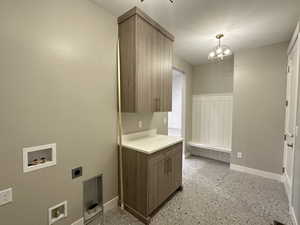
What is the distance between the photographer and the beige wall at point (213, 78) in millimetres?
3575

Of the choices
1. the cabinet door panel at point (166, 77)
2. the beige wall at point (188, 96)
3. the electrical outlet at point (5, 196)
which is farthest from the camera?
the beige wall at point (188, 96)

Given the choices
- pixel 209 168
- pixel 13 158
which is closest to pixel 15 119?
pixel 13 158

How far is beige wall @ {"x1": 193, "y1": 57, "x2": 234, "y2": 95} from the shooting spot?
357 cm

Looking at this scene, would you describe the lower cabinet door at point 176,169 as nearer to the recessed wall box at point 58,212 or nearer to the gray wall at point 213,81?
the recessed wall box at point 58,212

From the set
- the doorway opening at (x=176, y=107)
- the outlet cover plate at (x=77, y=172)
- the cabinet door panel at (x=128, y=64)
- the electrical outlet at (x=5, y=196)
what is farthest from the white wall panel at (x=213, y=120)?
the electrical outlet at (x=5, y=196)

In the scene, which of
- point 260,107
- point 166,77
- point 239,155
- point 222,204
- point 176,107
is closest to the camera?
point 222,204

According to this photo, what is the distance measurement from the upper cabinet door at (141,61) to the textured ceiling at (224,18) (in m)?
0.15

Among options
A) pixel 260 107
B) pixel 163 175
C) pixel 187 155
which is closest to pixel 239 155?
pixel 260 107

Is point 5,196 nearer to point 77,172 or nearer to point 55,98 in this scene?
point 77,172

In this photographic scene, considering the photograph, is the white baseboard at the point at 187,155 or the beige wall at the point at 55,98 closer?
the beige wall at the point at 55,98

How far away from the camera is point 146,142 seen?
83.1 inches

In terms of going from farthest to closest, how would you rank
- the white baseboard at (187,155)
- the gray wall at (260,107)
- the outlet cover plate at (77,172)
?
the white baseboard at (187,155) < the gray wall at (260,107) < the outlet cover plate at (77,172)

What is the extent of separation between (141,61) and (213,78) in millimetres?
2718

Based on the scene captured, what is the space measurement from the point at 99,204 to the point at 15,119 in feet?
4.83
